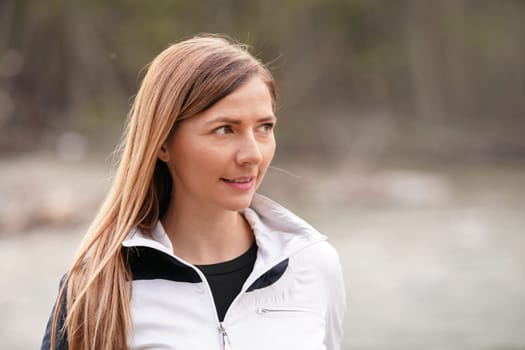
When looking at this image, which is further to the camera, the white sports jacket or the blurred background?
the blurred background

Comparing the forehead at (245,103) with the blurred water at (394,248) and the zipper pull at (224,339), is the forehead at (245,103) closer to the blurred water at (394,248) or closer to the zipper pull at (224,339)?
the zipper pull at (224,339)

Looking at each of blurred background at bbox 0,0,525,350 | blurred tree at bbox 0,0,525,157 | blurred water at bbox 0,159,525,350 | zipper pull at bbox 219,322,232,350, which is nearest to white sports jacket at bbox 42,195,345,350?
zipper pull at bbox 219,322,232,350

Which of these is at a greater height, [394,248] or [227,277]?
[394,248]

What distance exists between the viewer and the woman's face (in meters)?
1.42

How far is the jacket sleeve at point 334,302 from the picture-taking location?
1583mm

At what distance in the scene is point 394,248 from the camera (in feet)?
24.1

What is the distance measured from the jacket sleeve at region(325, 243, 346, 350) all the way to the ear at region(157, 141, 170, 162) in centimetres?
39

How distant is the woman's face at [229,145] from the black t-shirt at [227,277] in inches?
4.9

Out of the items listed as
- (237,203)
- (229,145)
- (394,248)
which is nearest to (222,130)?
(229,145)

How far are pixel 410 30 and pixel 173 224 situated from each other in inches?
538

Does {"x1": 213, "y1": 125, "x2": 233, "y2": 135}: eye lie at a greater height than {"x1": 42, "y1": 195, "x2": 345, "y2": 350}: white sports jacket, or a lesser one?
greater

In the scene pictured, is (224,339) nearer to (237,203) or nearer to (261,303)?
(261,303)

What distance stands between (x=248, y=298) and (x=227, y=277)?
75 millimetres

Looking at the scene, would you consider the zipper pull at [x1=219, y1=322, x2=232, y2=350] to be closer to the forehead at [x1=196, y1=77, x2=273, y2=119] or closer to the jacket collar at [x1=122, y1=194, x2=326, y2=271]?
the jacket collar at [x1=122, y1=194, x2=326, y2=271]
